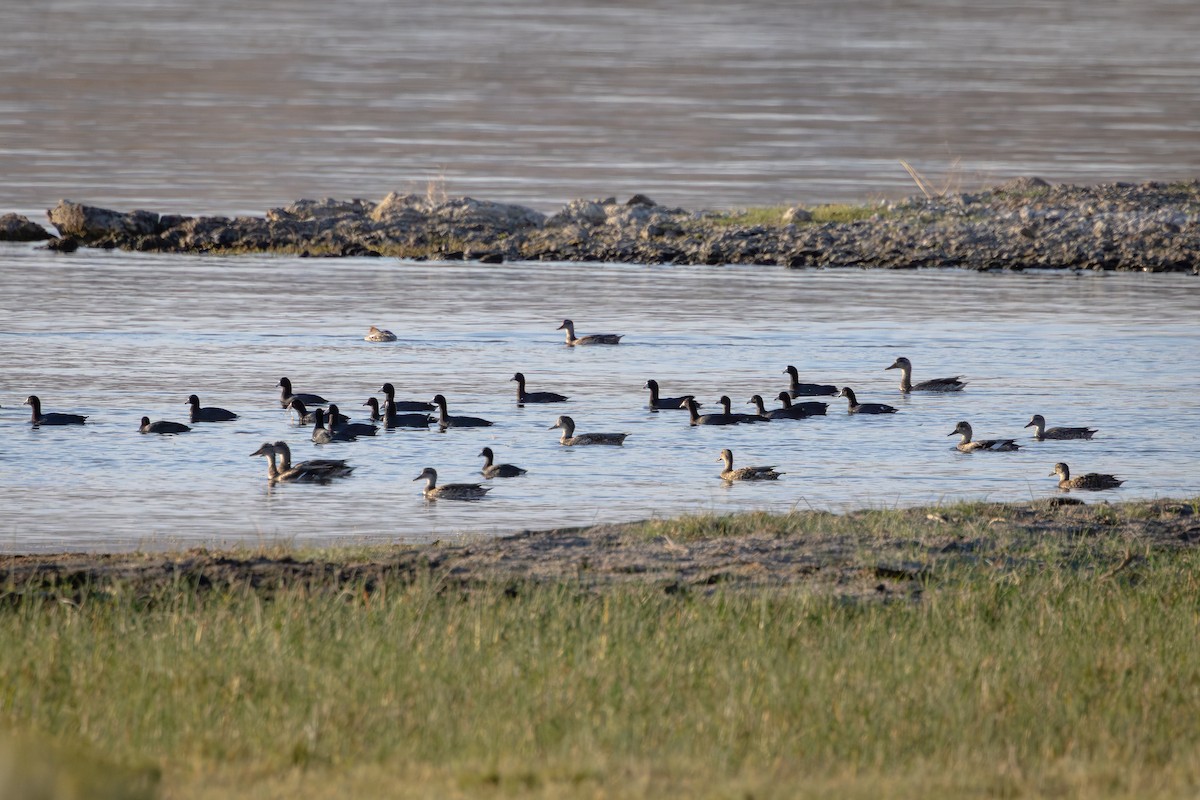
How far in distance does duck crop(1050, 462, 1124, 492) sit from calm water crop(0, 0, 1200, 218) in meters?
28.0

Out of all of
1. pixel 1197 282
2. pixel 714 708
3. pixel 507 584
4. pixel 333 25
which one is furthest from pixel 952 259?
pixel 333 25

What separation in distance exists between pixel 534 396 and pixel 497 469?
4464mm

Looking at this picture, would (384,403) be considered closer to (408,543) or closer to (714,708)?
(408,543)

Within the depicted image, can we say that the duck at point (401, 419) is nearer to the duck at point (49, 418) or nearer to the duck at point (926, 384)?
the duck at point (49, 418)

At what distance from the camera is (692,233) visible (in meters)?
41.9

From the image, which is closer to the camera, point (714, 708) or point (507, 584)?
point (714, 708)

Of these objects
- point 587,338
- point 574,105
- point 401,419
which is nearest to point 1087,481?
point 401,419

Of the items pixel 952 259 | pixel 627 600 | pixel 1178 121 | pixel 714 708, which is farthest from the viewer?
pixel 1178 121

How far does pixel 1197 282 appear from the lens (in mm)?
37438

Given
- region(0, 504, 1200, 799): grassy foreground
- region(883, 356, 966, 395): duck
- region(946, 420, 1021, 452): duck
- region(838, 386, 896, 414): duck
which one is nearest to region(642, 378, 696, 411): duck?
region(838, 386, 896, 414): duck

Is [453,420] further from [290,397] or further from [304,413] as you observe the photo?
[290,397]

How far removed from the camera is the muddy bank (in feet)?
43.6

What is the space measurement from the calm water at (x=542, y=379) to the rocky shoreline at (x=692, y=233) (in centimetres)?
111

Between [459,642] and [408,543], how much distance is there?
511cm
